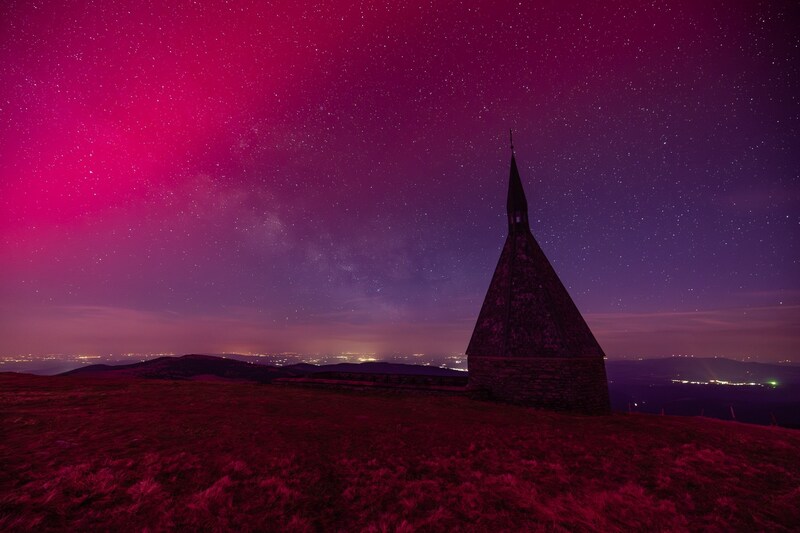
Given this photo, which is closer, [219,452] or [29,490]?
[29,490]

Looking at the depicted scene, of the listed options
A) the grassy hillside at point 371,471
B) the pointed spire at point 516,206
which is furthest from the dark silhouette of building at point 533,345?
the grassy hillside at point 371,471

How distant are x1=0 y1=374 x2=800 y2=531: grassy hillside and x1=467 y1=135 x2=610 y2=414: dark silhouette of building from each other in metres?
2.93

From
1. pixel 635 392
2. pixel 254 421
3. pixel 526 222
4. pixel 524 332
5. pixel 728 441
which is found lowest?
pixel 635 392

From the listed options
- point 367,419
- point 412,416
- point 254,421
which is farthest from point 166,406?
point 412,416

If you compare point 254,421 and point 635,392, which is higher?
point 254,421

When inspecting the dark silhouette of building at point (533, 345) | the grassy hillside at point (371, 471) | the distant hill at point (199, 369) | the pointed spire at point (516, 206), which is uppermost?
the pointed spire at point (516, 206)

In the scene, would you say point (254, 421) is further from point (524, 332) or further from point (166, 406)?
point (524, 332)

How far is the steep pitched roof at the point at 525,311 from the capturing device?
638 inches

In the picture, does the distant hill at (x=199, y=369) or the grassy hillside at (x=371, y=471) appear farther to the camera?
the distant hill at (x=199, y=369)

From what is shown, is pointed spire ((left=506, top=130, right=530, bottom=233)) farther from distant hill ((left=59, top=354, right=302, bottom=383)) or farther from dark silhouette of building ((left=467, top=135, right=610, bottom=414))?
distant hill ((left=59, top=354, right=302, bottom=383))

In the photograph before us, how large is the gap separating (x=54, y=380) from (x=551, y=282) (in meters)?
28.2

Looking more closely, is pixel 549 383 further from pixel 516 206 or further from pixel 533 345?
pixel 516 206

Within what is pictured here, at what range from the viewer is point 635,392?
589 ft

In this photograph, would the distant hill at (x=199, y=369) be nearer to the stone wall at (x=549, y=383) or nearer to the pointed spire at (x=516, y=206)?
the stone wall at (x=549, y=383)
